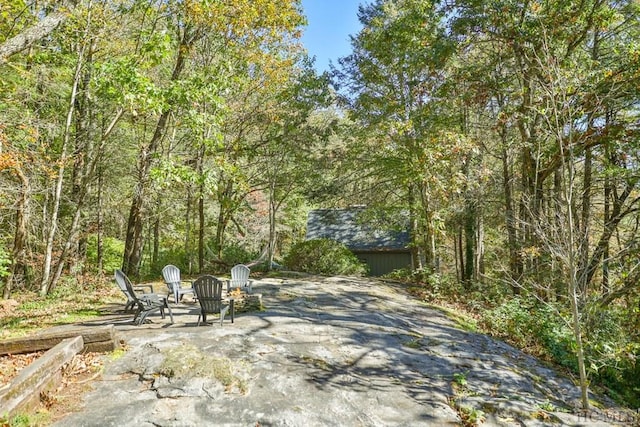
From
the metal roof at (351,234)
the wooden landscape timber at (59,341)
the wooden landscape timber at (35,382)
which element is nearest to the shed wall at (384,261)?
the metal roof at (351,234)

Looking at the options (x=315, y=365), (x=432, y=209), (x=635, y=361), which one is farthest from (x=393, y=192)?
(x=315, y=365)

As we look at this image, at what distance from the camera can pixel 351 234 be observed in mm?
21766

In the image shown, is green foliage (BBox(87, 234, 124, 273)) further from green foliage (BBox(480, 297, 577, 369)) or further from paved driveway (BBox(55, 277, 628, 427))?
green foliage (BBox(480, 297, 577, 369))

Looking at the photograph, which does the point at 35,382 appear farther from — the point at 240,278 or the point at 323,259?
the point at 323,259

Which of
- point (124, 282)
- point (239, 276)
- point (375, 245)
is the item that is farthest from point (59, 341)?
point (375, 245)

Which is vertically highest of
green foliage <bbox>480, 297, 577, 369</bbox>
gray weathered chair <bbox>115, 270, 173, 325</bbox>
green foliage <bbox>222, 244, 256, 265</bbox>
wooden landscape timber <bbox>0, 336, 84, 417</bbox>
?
green foliage <bbox>222, 244, 256, 265</bbox>

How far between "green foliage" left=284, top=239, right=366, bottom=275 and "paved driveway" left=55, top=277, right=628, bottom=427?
8235 mm

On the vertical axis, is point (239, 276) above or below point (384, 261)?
above

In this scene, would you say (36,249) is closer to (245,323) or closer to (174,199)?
(174,199)

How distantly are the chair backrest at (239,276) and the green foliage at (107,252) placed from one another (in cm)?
887

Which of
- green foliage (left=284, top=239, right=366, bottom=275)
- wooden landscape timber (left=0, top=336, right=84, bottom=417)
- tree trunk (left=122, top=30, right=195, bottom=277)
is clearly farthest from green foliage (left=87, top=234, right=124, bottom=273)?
wooden landscape timber (left=0, top=336, right=84, bottom=417)

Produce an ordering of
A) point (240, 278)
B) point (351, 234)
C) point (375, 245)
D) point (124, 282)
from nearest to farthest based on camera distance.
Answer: point (124, 282) → point (240, 278) → point (375, 245) → point (351, 234)

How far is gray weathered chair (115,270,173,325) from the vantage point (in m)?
6.30

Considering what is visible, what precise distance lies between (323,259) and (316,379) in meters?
11.2
